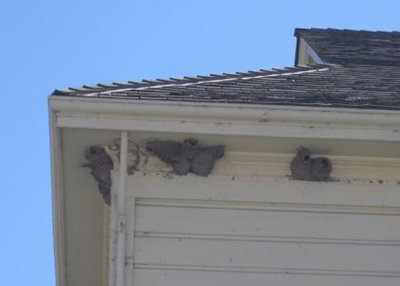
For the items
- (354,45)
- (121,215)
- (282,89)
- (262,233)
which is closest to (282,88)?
(282,89)

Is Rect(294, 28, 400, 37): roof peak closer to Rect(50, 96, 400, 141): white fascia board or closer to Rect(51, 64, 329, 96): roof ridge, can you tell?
Rect(51, 64, 329, 96): roof ridge

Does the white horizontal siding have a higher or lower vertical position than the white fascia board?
lower

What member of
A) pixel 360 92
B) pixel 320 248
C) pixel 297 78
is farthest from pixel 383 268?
pixel 297 78

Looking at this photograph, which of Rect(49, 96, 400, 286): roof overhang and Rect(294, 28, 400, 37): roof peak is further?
Rect(294, 28, 400, 37): roof peak

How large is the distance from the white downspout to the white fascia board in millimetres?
146

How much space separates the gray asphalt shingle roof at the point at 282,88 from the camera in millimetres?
8164

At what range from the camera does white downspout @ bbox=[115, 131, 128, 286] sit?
25.3 ft

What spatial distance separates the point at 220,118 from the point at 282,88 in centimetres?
128

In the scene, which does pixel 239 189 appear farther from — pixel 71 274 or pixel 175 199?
pixel 71 274

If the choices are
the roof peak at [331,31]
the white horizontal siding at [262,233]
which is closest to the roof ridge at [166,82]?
the white horizontal siding at [262,233]

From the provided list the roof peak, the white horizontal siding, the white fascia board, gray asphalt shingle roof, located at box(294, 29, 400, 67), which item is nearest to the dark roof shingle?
the white fascia board

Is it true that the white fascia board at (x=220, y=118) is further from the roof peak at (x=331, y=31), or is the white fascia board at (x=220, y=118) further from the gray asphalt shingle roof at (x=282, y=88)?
the roof peak at (x=331, y=31)

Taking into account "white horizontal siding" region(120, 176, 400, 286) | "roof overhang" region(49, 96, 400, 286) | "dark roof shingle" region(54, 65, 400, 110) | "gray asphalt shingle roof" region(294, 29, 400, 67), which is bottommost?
"white horizontal siding" region(120, 176, 400, 286)

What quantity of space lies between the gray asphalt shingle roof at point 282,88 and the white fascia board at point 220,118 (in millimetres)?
129
